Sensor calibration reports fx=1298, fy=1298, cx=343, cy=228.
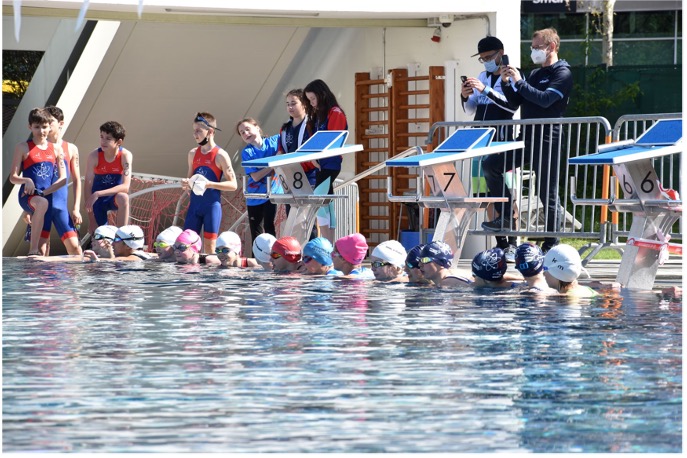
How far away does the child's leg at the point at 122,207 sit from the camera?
44.7ft

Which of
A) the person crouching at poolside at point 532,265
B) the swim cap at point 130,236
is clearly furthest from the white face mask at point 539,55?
the swim cap at point 130,236

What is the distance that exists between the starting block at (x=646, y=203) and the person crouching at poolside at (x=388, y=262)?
1977mm

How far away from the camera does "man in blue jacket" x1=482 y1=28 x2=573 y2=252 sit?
11484mm

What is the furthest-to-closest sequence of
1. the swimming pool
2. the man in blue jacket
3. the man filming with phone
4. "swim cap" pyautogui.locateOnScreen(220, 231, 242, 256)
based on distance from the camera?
"swim cap" pyautogui.locateOnScreen(220, 231, 242, 256) → the man filming with phone → the man in blue jacket → the swimming pool

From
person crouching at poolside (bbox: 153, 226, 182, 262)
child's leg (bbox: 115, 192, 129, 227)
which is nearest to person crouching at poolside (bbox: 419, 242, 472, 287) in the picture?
person crouching at poolside (bbox: 153, 226, 182, 262)

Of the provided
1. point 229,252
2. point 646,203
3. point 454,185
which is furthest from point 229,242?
point 646,203

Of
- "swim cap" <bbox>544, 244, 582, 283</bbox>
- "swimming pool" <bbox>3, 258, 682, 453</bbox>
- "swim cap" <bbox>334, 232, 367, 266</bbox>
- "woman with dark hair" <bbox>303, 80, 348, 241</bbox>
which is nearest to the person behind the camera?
"swimming pool" <bbox>3, 258, 682, 453</bbox>

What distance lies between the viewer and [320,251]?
38.1 feet

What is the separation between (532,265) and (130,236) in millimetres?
5000

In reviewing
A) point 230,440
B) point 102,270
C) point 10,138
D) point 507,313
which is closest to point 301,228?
point 102,270

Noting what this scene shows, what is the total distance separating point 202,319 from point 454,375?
2.60 m

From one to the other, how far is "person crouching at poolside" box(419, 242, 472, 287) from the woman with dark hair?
2.17 meters

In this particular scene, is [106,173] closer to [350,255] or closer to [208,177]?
[208,177]

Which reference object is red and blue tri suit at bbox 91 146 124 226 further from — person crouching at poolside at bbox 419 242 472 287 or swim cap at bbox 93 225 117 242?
person crouching at poolside at bbox 419 242 472 287
